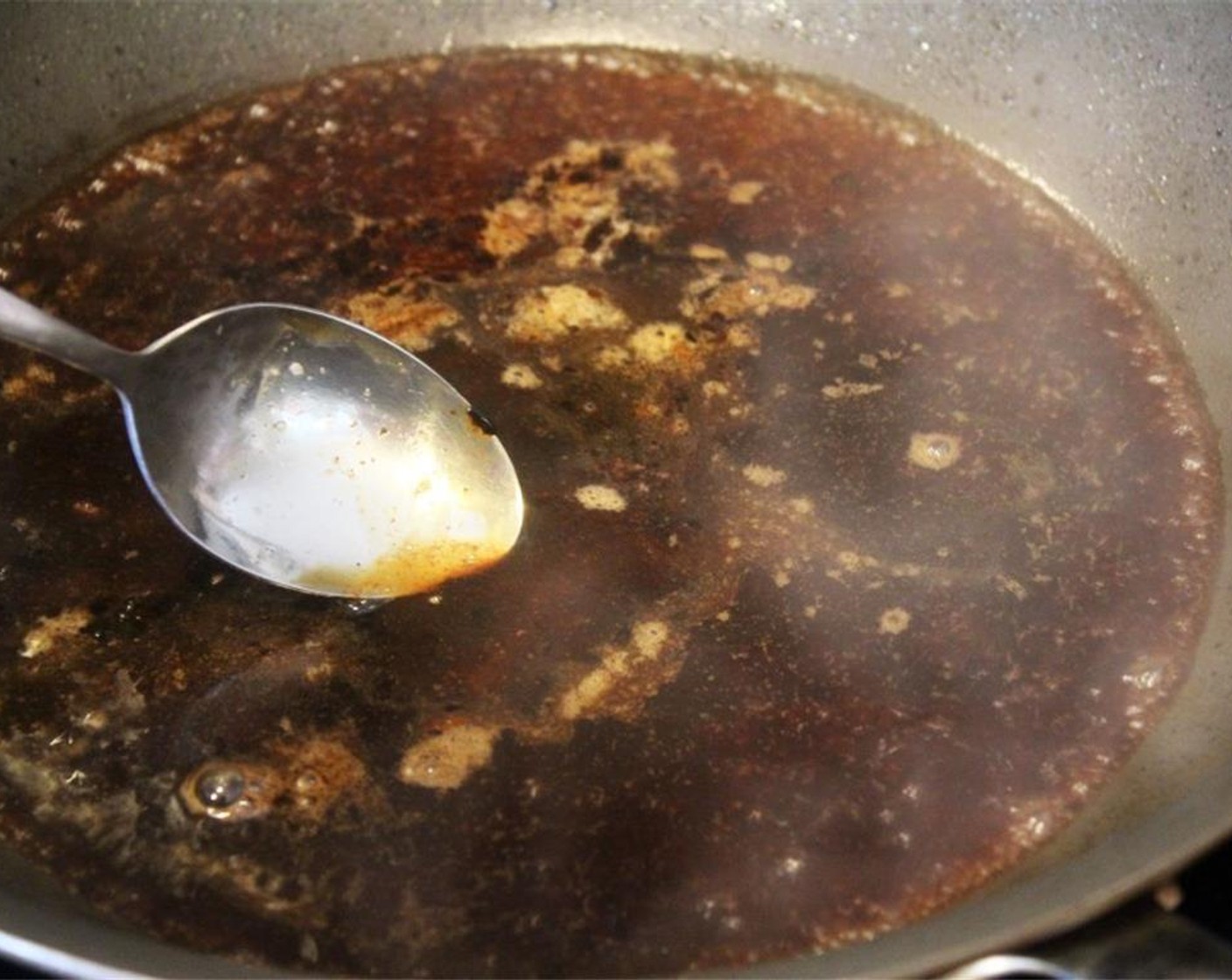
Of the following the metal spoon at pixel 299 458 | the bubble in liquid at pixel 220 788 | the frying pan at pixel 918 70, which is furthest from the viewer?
the frying pan at pixel 918 70

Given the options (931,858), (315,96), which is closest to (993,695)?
(931,858)

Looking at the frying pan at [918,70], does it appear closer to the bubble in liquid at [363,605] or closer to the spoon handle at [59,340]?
the spoon handle at [59,340]

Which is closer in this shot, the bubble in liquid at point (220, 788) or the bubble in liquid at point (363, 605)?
the bubble in liquid at point (220, 788)

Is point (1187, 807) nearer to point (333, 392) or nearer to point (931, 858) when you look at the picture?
point (931, 858)

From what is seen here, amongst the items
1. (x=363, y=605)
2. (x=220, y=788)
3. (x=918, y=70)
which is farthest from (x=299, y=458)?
(x=918, y=70)

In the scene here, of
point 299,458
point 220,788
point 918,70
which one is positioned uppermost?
point 918,70

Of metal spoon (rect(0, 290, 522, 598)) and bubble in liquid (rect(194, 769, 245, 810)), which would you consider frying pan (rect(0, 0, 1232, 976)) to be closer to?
metal spoon (rect(0, 290, 522, 598))

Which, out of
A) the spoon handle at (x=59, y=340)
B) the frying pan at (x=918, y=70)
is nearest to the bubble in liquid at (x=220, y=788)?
the spoon handle at (x=59, y=340)

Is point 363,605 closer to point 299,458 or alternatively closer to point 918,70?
point 299,458
